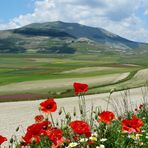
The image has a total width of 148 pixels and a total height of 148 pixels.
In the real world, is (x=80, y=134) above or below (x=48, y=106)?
below

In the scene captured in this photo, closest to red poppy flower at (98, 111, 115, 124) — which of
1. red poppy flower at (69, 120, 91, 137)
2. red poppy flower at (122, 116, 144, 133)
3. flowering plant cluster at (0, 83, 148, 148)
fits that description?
flowering plant cluster at (0, 83, 148, 148)

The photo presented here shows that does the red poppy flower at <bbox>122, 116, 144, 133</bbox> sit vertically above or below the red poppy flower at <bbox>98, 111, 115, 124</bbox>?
below

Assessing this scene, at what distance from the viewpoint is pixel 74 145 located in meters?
5.77

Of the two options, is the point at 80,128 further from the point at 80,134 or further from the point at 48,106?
the point at 48,106

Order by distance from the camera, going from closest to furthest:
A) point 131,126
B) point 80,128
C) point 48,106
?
point 80,128 → point 131,126 → point 48,106

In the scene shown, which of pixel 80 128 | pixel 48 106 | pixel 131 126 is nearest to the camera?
pixel 80 128

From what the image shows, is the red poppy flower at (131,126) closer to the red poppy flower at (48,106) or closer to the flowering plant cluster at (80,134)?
the flowering plant cluster at (80,134)

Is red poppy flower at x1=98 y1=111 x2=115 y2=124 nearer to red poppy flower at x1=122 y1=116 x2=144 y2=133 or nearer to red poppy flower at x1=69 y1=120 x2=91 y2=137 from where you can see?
red poppy flower at x1=122 y1=116 x2=144 y2=133

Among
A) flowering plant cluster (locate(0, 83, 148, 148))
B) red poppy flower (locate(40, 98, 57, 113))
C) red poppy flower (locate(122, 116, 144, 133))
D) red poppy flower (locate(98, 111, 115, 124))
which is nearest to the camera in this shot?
flowering plant cluster (locate(0, 83, 148, 148))

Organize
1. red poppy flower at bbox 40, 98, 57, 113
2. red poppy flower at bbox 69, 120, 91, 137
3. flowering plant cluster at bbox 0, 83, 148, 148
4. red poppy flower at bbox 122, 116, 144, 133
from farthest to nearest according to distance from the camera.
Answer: red poppy flower at bbox 40, 98, 57, 113 < red poppy flower at bbox 122, 116, 144, 133 < flowering plant cluster at bbox 0, 83, 148, 148 < red poppy flower at bbox 69, 120, 91, 137

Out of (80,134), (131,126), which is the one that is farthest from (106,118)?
(80,134)

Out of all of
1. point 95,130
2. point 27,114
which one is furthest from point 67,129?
point 27,114

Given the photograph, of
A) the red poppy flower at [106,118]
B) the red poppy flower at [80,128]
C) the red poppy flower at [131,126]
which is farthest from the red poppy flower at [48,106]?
the red poppy flower at [131,126]

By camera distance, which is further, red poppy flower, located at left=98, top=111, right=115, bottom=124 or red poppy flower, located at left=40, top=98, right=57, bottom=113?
red poppy flower, located at left=98, top=111, right=115, bottom=124
